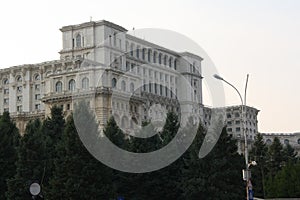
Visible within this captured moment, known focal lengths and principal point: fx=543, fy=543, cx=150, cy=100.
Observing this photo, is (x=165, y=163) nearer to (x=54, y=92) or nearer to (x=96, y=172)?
(x=96, y=172)

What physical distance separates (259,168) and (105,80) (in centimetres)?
3060

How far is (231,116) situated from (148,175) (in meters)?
114

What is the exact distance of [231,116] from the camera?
6088 inches

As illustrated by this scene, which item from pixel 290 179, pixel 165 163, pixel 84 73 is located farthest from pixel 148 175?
pixel 84 73

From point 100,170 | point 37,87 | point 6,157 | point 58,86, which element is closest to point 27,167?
point 6,157

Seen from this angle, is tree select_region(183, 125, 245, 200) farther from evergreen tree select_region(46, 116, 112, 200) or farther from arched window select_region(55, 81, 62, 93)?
arched window select_region(55, 81, 62, 93)

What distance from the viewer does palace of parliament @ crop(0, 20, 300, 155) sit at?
270ft

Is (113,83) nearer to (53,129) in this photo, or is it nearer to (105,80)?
(105,80)

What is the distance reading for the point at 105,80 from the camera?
83812 mm

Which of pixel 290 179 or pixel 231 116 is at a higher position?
pixel 231 116

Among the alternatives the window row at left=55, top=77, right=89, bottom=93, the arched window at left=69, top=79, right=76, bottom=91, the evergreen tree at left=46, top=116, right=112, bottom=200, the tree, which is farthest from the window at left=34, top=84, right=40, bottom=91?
the evergreen tree at left=46, top=116, right=112, bottom=200

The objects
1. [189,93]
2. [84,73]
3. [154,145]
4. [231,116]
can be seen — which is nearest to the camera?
[154,145]

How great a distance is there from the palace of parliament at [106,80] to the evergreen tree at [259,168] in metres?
9.69

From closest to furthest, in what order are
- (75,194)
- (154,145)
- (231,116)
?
(75,194)
(154,145)
(231,116)
